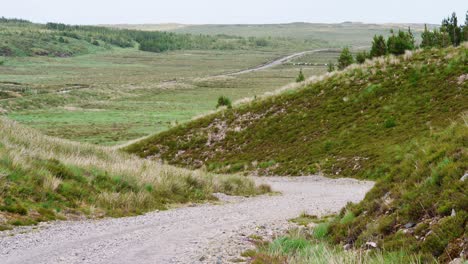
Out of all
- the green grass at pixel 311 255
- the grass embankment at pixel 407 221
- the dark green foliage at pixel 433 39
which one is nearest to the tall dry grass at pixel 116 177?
the grass embankment at pixel 407 221

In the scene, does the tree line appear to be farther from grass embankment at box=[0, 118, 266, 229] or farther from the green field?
grass embankment at box=[0, 118, 266, 229]

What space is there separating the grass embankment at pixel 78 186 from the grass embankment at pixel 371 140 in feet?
25.0

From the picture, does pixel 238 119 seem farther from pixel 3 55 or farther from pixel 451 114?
pixel 3 55

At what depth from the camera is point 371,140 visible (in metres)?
30.0

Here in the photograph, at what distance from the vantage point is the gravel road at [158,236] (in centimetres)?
1017

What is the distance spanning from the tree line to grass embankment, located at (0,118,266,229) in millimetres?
33231

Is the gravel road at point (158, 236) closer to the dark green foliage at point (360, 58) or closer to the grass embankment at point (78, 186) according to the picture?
the grass embankment at point (78, 186)

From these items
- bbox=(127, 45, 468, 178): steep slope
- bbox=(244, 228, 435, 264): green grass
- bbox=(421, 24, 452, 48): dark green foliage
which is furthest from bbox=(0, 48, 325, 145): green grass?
bbox=(244, 228, 435, 264): green grass

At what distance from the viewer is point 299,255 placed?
352 inches

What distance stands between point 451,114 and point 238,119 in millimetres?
17066

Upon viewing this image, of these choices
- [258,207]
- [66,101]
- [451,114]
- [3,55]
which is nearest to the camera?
[258,207]

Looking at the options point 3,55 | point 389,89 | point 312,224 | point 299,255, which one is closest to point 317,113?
point 389,89

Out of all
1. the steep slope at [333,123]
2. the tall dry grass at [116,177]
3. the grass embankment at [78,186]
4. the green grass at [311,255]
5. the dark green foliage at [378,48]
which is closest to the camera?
the green grass at [311,255]

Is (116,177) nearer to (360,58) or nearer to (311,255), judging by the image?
(311,255)
